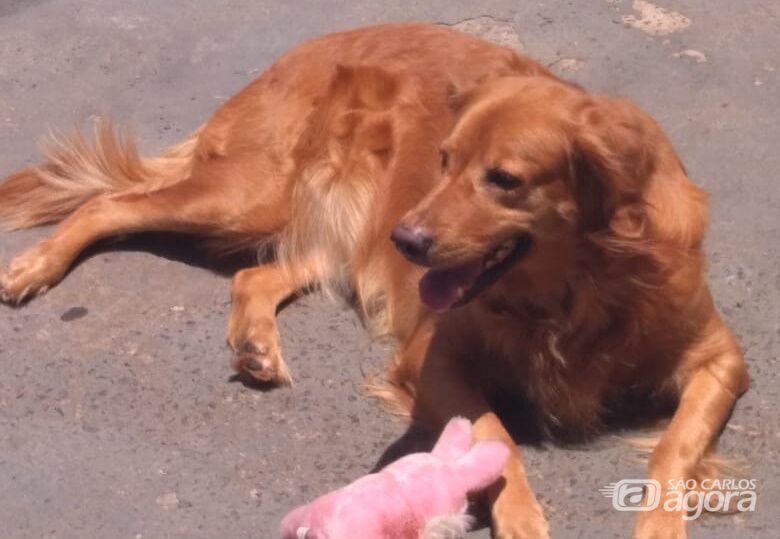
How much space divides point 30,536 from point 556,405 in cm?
138

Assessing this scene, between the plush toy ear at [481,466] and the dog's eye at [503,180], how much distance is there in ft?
2.05

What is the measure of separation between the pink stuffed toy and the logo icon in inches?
12.6

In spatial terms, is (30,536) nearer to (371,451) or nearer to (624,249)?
(371,451)

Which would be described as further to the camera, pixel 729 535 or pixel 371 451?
pixel 371 451

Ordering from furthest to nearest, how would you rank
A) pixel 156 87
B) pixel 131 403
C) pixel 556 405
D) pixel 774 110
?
pixel 156 87
pixel 774 110
pixel 131 403
pixel 556 405

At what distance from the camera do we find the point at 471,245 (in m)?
3.12

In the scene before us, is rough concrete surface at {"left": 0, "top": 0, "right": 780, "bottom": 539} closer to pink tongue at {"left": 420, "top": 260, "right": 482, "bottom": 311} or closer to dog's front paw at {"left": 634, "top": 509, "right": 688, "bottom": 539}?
dog's front paw at {"left": 634, "top": 509, "right": 688, "bottom": 539}

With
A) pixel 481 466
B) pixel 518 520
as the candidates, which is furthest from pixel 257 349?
pixel 518 520

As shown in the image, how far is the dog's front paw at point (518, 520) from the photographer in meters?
3.04

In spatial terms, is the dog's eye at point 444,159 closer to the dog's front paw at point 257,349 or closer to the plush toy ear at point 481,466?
the plush toy ear at point 481,466

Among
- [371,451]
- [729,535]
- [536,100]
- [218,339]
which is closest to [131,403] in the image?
[218,339]

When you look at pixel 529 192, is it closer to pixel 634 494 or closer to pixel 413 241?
pixel 413 241

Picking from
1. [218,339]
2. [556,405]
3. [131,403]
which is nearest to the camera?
[556,405]

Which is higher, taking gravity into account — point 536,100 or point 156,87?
point 536,100
